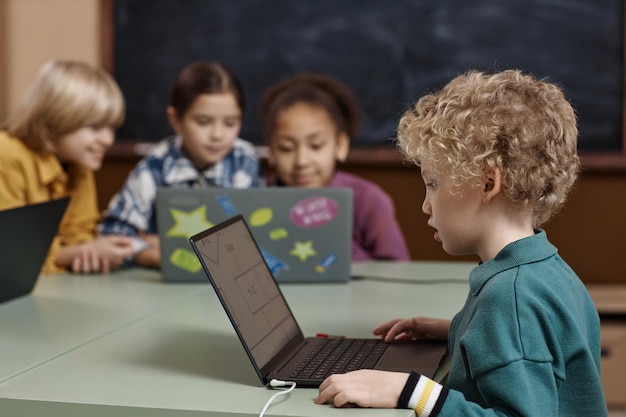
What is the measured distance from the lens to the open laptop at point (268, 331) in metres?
1.22

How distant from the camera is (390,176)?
3.39m

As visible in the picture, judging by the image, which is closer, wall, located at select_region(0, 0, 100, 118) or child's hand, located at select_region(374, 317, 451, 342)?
child's hand, located at select_region(374, 317, 451, 342)

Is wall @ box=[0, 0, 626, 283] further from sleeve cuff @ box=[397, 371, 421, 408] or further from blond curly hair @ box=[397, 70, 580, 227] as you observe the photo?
sleeve cuff @ box=[397, 371, 421, 408]

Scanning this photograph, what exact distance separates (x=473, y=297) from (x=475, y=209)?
0.39 ft

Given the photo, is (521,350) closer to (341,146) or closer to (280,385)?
(280,385)

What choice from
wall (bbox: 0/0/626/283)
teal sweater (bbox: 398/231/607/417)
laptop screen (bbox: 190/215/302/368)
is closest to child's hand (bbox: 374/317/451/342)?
laptop screen (bbox: 190/215/302/368)

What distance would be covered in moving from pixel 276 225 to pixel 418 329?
2.12 ft

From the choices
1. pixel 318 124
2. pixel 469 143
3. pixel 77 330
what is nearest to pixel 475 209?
pixel 469 143

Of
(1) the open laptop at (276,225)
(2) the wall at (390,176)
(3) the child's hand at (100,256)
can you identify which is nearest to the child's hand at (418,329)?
(1) the open laptop at (276,225)

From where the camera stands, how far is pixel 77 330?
5.03ft

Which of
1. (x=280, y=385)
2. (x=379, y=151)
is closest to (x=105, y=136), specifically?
(x=379, y=151)

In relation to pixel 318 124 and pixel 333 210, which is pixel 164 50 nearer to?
pixel 318 124

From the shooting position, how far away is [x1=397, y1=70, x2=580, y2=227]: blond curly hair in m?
1.15

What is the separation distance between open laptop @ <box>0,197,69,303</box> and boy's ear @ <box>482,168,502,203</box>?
92 cm
